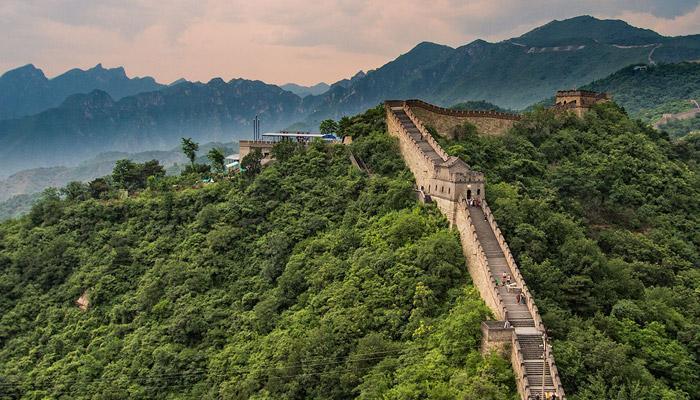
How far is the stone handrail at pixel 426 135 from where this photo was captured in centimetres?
4360

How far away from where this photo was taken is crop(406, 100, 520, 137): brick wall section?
53791mm

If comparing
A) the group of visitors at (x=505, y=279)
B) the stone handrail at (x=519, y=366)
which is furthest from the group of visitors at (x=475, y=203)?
the stone handrail at (x=519, y=366)

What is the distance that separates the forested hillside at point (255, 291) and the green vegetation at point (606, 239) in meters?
4.03

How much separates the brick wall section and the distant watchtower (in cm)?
701

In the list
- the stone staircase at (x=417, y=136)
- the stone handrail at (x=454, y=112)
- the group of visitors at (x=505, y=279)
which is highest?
the stone handrail at (x=454, y=112)

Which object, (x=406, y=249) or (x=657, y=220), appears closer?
(x=406, y=249)

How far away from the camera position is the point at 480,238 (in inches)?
1390

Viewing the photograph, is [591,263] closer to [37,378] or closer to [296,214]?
[296,214]

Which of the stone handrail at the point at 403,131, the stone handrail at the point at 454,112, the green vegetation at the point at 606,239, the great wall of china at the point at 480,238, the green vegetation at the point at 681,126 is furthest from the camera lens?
the green vegetation at the point at 681,126

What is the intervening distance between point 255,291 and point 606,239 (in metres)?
23.3

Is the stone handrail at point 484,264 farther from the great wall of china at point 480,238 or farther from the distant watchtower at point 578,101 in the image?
the distant watchtower at point 578,101

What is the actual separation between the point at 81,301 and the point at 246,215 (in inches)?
569

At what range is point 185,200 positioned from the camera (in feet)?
191

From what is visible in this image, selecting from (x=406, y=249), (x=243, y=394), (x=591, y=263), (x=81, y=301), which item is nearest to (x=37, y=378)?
(x=81, y=301)
